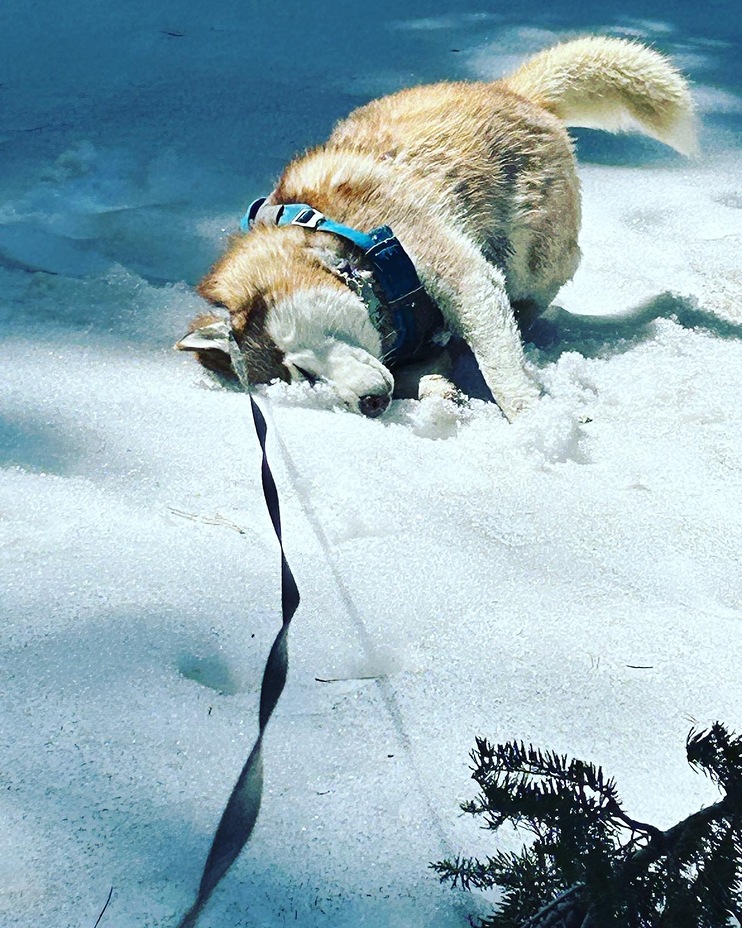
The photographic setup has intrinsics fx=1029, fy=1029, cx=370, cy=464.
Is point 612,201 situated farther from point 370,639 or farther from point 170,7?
point 370,639

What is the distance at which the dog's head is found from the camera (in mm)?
2535

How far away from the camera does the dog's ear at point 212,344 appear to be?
8.47 feet

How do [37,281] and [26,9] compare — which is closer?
[37,281]

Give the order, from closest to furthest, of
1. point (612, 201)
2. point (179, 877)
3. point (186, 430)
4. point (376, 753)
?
point (179, 877), point (376, 753), point (186, 430), point (612, 201)

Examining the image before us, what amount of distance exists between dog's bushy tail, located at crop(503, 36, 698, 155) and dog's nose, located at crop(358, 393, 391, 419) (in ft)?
4.24

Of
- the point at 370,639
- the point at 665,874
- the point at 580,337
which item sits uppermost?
the point at 665,874

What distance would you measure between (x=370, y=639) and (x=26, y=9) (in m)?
4.39

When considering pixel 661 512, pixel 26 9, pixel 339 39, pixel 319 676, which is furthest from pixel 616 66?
pixel 26 9

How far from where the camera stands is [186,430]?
2215 mm

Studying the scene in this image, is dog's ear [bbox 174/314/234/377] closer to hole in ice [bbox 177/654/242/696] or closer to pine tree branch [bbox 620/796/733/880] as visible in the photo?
hole in ice [bbox 177/654/242/696]

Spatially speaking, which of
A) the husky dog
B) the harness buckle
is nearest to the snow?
the husky dog

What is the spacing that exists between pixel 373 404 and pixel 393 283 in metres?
0.35

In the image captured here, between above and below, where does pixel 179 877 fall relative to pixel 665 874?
below

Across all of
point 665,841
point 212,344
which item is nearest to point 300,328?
point 212,344
